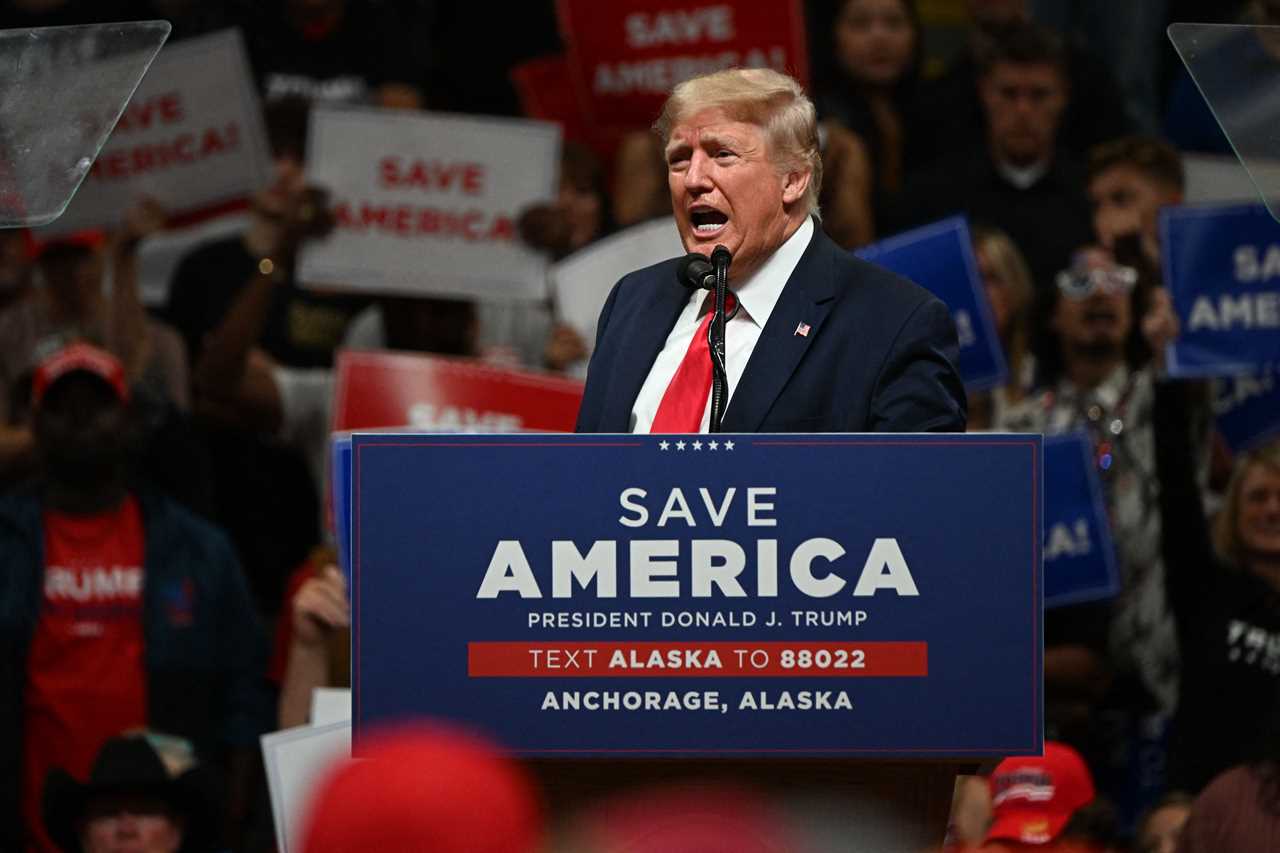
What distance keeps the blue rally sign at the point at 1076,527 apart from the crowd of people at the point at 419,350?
0.16 meters

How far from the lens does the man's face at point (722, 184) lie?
3.14m

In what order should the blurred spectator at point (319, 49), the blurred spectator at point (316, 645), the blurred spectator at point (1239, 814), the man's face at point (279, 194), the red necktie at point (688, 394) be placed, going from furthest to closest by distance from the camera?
1. the blurred spectator at point (319, 49)
2. the man's face at point (279, 194)
3. the blurred spectator at point (316, 645)
4. the blurred spectator at point (1239, 814)
5. the red necktie at point (688, 394)

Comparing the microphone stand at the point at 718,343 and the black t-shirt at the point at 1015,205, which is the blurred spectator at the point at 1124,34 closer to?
the black t-shirt at the point at 1015,205

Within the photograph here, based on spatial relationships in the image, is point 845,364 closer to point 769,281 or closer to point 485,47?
point 769,281

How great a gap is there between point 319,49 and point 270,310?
3.50 feet

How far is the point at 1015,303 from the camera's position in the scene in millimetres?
6078

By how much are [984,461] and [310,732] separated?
195cm

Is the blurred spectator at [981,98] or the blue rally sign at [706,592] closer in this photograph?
the blue rally sign at [706,592]

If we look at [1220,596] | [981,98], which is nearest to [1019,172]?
[981,98]

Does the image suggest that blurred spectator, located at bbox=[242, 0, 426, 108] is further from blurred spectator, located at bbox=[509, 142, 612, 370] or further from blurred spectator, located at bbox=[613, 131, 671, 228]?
blurred spectator, located at bbox=[613, 131, 671, 228]

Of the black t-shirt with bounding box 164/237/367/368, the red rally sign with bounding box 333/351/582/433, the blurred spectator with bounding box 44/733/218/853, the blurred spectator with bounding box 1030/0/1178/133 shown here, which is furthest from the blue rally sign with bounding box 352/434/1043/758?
the blurred spectator with bounding box 1030/0/1178/133

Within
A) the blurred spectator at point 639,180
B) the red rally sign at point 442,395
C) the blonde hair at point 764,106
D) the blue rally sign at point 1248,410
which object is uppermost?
the blonde hair at point 764,106

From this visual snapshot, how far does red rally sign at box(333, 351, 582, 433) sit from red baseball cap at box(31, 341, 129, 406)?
0.57 meters

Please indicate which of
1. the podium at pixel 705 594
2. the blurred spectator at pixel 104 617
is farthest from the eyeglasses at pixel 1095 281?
the podium at pixel 705 594
